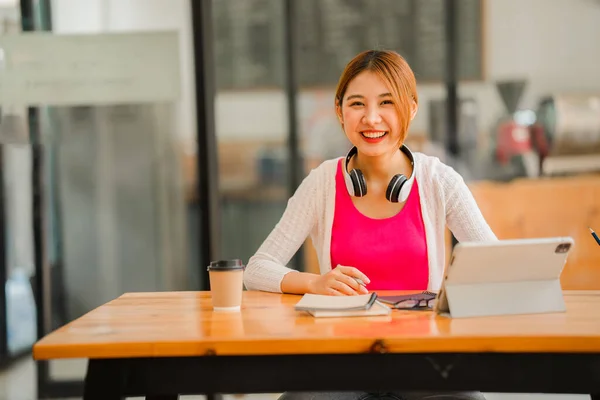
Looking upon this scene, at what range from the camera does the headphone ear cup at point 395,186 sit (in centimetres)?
176

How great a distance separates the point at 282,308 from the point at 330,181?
0.52 metres

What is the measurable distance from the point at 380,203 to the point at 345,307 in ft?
1.72

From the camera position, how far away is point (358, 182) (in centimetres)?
179

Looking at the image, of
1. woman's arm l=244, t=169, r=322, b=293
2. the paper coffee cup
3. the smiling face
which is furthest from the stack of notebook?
the smiling face

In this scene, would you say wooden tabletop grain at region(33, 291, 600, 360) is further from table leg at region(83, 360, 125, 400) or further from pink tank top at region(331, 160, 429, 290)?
pink tank top at region(331, 160, 429, 290)

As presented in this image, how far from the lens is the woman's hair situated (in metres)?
1.80

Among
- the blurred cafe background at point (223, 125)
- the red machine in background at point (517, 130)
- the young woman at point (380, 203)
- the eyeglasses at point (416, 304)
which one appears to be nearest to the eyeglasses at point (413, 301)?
the eyeglasses at point (416, 304)

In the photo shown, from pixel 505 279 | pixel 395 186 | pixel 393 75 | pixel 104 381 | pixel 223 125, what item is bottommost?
pixel 104 381

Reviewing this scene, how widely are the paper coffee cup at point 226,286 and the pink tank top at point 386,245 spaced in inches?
17.8

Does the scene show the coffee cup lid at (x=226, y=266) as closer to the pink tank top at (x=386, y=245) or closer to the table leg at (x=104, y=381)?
the table leg at (x=104, y=381)

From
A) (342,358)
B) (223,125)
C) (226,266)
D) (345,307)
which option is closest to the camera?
(342,358)

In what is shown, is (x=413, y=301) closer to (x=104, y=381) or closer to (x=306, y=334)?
(x=306, y=334)

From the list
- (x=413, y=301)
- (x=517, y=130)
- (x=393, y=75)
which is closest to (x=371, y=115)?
(x=393, y=75)

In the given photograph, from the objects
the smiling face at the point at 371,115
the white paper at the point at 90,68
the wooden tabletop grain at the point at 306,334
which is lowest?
the wooden tabletop grain at the point at 306,334
